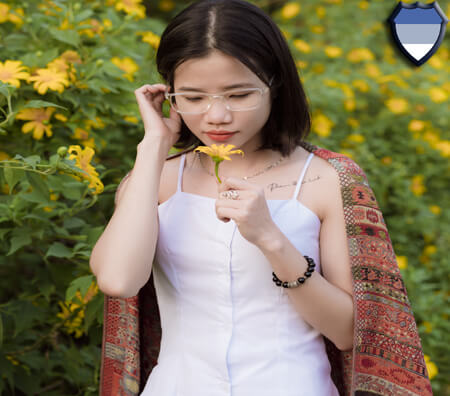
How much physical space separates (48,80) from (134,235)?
0.55 m

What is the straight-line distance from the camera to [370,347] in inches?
48.6

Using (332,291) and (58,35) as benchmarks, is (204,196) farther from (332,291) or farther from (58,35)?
(58,35)

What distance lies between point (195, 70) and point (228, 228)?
12.5 inches

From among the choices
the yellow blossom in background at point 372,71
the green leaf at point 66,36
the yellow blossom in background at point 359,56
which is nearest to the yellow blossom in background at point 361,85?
the yellow blossom in background at point 372,71

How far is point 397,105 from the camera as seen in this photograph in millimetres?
2857

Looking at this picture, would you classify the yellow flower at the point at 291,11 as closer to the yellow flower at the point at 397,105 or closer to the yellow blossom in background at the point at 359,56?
the yellow blossom in background at the point at 359,56

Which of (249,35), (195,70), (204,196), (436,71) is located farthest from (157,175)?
(436,71)

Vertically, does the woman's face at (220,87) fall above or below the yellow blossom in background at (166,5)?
above

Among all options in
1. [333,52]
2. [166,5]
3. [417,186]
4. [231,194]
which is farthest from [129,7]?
[166,5]

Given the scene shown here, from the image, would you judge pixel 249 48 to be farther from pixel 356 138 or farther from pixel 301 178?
pixel 356 138

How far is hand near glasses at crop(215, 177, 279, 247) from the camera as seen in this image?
1.02 metres

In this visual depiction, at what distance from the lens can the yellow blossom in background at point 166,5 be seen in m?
4.21

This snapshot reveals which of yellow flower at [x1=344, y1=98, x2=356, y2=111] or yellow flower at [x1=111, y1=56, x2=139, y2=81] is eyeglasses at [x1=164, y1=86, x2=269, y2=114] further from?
yellow flower at [x1=344, y1=98, x2=356, y2=111]

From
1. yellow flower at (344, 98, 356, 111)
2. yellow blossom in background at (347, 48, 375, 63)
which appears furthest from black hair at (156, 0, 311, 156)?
yellow blossom in background at (347, 48, 375, 63)
